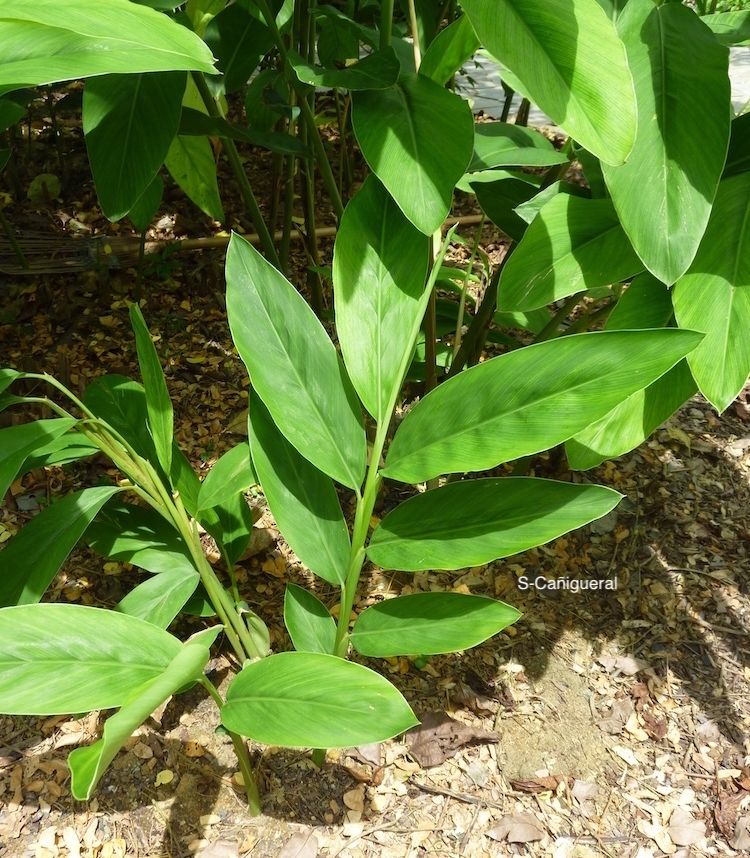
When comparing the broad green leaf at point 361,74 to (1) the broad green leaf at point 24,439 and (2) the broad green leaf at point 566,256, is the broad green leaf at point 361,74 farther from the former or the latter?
(1) the broad green leaf at point 24,439

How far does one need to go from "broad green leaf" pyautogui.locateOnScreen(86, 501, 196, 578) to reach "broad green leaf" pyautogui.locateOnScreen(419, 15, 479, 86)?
64cm

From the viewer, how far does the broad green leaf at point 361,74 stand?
2.53 feet

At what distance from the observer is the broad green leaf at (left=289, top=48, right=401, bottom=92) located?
0.77 metres

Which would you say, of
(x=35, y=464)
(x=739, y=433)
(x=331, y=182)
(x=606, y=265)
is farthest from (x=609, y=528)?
(x=35, y=464)

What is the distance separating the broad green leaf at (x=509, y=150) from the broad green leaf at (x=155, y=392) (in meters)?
0.44

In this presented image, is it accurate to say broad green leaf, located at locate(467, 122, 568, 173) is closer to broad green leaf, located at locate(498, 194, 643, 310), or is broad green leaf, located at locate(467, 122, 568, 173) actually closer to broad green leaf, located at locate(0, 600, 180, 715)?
broad green leaf, located at locate(498, 194, 643, 310)

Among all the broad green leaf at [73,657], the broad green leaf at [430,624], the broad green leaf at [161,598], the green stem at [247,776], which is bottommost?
the green stem at [247,776]

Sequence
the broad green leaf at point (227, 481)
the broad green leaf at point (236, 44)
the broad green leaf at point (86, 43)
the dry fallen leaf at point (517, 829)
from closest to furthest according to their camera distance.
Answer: the broad green leaf at point (86, 43)
the broad green leaf at point (227, 481)
the dry fallen leaf at point (517, 829)
the broad green leaf at point (236, 44)

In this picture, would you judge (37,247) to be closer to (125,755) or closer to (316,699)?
(125,755)

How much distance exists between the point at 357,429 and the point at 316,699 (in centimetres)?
28

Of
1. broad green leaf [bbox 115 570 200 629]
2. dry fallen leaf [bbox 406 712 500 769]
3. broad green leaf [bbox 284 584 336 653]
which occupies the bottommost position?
dry fallen leaf [bbox 406 712 500 769]

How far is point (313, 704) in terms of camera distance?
0.67 meters

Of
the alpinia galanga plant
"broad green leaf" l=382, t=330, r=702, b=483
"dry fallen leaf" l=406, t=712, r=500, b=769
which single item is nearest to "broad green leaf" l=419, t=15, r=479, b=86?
the alpinia galanga plant

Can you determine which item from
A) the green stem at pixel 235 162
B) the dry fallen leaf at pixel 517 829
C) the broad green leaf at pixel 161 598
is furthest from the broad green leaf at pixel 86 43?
the dry fallen leaf at pixel 517 829
